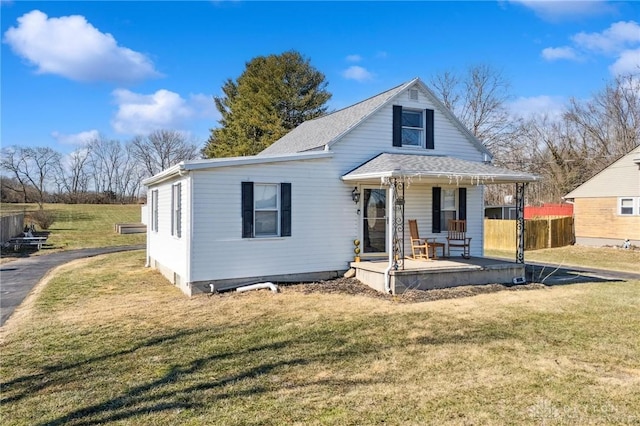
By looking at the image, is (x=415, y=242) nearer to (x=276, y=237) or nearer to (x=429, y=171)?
(x=429, y=171)

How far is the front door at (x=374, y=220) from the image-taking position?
1144cm

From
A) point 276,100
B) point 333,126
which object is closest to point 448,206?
point 333,126

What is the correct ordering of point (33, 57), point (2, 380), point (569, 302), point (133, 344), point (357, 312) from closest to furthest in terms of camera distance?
1. point (2, 380)
2. point (133, 344)
3. point (357, 312)
4. point (569, 302)
5. point (33, 57)

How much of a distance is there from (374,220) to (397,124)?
2707mm

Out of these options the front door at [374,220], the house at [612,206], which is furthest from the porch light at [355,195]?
the house at [612,206]

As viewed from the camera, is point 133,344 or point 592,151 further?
point 592,151

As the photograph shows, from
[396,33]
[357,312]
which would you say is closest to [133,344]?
[357,312]

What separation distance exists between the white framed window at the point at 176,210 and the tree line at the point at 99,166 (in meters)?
40.7

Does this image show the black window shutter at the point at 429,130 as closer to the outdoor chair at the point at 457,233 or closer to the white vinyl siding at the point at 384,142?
the white vinyl siding at the point at 384,142

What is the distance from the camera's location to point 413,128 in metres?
12.2

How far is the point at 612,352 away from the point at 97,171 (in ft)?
194

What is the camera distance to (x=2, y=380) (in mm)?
4980

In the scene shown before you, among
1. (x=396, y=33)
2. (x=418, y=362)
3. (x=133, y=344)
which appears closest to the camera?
(x=418, y=362)

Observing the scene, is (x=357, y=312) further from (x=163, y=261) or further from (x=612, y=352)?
(x=163, y=261)
